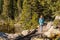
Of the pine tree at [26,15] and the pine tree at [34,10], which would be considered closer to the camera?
the pine tree at [34,10]

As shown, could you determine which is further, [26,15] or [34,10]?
[26,15]

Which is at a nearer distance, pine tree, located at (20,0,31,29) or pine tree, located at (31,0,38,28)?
pine tree, located at (31,0,38,28)

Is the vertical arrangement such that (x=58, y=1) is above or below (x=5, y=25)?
above

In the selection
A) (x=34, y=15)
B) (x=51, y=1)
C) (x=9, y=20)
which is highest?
(x=51, y=1)

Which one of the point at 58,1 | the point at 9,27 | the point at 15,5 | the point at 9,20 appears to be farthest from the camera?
the point at 15,5

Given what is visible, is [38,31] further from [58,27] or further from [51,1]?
[51,1]

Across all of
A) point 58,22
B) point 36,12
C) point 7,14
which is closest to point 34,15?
point 36,12

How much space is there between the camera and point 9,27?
36281mm

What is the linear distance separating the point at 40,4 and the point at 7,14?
1224 centimetres

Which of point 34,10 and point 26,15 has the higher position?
point 34,10

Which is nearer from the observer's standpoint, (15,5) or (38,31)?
(38,31)

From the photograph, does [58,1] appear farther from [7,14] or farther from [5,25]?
[7,14]

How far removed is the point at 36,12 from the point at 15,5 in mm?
13259

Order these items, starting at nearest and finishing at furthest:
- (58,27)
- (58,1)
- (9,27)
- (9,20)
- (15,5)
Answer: (58,27)
(58,1)
(9,27)
(9,20)
(15,5)
